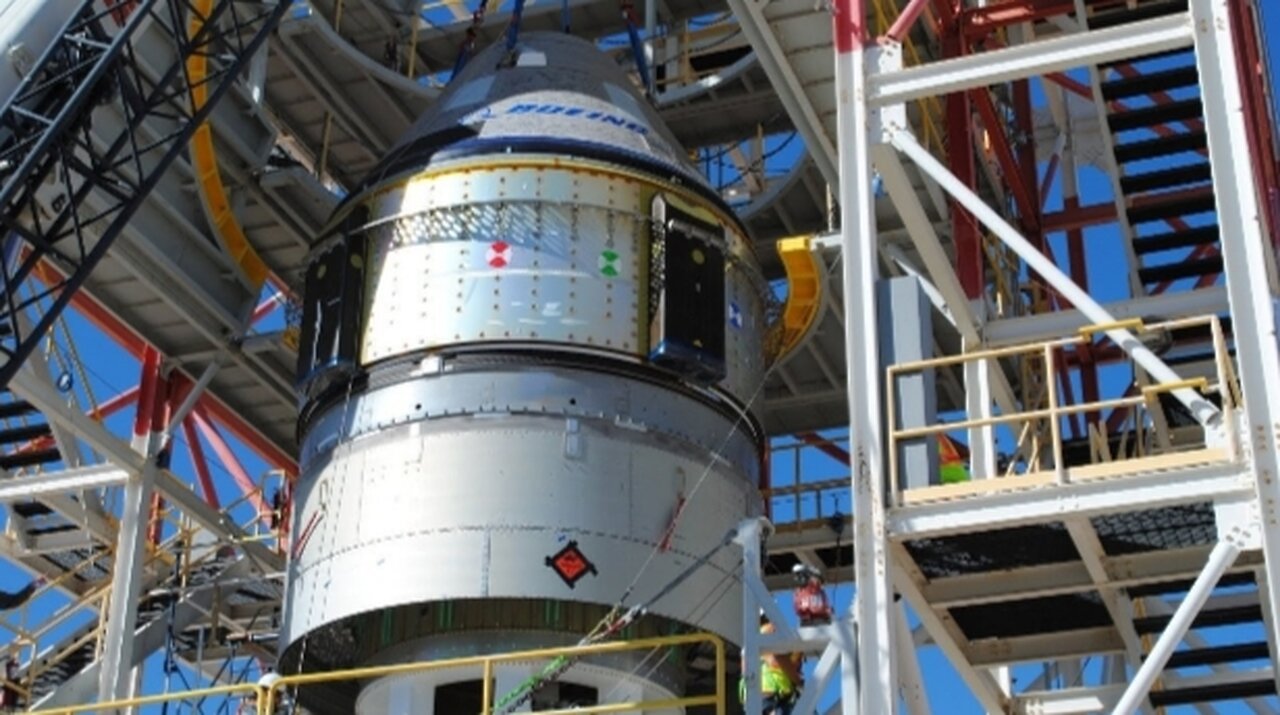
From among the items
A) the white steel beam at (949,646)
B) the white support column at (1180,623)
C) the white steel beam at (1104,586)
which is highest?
the white steel beam at (1104,586)

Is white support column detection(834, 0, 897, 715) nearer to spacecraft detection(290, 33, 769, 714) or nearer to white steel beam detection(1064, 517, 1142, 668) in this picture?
white steel beam detection(1064, 517, 1142, 668)

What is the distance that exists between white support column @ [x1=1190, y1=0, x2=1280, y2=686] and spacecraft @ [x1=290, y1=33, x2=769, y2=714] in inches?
255

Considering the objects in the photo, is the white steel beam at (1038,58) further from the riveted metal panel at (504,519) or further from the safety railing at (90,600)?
the safety railing at (90,600)

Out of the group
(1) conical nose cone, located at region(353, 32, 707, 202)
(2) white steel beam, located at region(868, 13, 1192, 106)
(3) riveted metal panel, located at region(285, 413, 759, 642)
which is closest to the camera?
(2) white steel beam, located at region(868, 13, 1192, 106)

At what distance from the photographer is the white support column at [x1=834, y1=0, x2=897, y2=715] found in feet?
47.4

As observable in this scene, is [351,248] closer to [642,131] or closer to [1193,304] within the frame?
[642,131]

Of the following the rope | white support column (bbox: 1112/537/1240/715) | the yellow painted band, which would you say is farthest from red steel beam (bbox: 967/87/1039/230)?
the yellow painted band

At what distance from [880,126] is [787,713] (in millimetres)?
6659

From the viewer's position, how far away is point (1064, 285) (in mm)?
15680

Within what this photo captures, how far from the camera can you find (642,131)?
2186 centimetres

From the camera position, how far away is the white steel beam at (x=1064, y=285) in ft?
48.3

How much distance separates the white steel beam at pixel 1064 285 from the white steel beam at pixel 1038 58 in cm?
40

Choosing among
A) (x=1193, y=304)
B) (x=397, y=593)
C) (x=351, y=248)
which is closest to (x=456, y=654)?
(x=397, y=593)

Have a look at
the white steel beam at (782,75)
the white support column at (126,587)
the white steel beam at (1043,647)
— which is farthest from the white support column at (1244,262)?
the white support column at (126,587)
